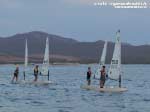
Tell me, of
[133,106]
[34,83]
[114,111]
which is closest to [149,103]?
[133,106]

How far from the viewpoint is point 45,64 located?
62188 millimetres

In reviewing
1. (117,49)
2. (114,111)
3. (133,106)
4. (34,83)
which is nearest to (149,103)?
(133,106)

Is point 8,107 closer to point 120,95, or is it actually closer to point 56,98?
point 56,98

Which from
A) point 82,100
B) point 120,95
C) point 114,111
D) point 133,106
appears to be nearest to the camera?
point 114,111

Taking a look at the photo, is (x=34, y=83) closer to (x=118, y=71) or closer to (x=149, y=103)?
(x=118, y=71)

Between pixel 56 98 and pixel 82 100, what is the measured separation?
2620mm

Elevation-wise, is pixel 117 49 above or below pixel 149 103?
above

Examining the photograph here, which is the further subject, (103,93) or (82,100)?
(103,93)

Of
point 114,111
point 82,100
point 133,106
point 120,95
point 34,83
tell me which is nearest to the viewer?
point 114,111

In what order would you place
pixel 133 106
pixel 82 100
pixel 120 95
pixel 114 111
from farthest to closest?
pixel 120 95, pixel 82 100, pixel 133 106, pixel 114 111

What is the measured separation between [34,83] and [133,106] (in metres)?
23.2

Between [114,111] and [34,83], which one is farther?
[34,83]

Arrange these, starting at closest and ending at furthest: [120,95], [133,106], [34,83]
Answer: [133,106] → [120,95] → [34,83]

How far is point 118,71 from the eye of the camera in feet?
159
